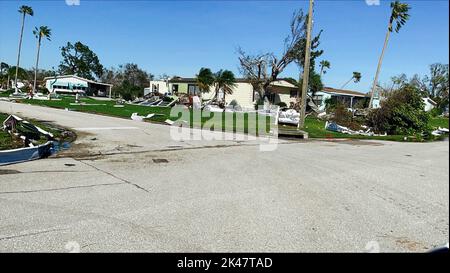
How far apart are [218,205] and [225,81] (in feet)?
133

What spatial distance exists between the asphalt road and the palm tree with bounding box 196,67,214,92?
36.4 meters

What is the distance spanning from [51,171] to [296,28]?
→ 1420 inches

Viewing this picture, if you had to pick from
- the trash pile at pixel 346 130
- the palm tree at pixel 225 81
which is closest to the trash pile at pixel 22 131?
the trash pile at pixel 346 130

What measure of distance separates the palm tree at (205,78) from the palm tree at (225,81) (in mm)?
656

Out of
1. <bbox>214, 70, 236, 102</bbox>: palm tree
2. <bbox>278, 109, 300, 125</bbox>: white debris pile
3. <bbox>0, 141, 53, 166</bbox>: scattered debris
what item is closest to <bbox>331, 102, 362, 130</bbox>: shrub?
<bbox>278, 109, 300, 125</bbox>: white debris pile

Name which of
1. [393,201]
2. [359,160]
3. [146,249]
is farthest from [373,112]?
[146,249]

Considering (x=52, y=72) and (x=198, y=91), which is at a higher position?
(x=52, y=72)

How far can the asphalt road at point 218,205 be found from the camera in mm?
3797

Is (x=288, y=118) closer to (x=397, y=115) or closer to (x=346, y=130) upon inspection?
(x=346, y=130)

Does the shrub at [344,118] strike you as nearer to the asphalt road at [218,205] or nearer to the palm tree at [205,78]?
the asphalt road at [218,205]

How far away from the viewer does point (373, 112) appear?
2506 centimetres

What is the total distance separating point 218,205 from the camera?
5254 mm
